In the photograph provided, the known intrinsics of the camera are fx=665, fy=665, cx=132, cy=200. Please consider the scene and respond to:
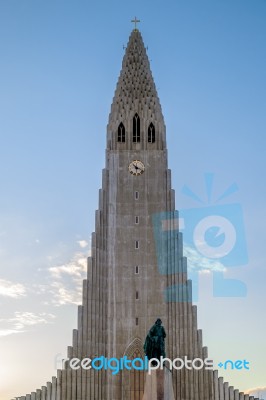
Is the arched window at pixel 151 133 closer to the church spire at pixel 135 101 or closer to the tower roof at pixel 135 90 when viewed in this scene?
the church spire at pixel 135 101

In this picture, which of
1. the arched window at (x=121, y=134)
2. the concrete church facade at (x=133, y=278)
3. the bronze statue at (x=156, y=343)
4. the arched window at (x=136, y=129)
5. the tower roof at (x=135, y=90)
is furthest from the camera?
the tower roof at (x=135, y=90)

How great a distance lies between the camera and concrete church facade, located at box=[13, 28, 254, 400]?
46.4m

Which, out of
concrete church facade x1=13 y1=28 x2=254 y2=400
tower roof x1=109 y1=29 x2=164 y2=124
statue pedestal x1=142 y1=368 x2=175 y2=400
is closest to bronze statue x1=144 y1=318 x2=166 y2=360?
statue pedestal x1=142 y1=368 x2=175 y2=400

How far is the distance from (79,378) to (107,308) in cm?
540

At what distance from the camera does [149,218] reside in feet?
167

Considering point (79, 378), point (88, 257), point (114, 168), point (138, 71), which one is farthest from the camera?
point (138, 71)

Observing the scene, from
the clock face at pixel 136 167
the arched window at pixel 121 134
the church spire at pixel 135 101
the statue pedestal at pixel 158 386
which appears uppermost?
the church spire at pixel 135 101

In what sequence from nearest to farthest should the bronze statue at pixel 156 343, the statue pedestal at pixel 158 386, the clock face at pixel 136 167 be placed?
the statue pedestal at pixel 158 386 → the bronze statue at pixel 156 343 → the clock face at pixel 136 167

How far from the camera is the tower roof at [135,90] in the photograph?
179 ft

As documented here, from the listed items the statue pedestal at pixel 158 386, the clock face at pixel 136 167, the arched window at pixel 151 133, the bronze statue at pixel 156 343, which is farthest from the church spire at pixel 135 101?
the statue pedestal at pixel 158 386

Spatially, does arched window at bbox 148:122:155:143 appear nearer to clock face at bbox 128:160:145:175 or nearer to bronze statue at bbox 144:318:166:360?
clock face at bbox 128:160:145:175

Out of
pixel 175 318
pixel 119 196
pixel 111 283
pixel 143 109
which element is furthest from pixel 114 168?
pixel 175 318

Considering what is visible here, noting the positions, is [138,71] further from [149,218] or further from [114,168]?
[149,218]

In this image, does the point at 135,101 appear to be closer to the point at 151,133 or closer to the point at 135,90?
the point at 135,90
